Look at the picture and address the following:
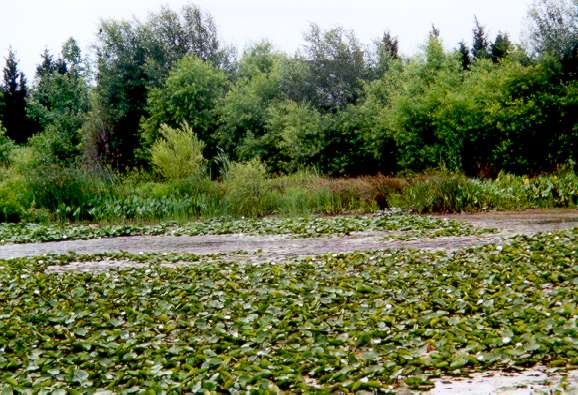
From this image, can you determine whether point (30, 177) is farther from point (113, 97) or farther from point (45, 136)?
point (45, 136)

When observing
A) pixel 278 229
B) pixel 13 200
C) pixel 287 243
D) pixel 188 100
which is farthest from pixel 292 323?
pixel 188 100

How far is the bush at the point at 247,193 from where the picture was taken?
13969mm

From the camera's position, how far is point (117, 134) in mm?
30594

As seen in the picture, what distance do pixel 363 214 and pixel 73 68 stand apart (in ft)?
130

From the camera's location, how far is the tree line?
17.3 m

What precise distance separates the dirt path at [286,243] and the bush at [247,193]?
358 cm

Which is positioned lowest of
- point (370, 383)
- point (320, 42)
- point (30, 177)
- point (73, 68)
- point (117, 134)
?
point (370, 383)

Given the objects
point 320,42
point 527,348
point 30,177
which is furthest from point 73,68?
point 527,348

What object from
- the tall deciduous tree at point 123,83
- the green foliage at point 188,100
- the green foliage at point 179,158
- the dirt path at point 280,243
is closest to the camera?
the dirt path at point 280,243

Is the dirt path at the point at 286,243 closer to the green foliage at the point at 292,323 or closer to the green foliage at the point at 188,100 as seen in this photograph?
the green foliage at the point at 292,323

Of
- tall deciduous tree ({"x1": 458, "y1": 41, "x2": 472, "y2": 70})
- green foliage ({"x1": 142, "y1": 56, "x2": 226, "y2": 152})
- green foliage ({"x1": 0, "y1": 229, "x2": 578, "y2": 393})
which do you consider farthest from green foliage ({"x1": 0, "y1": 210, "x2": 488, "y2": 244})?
tall deciduous tree ({"x1": 458, "y1": 41, "x2": 472, "y2": 70})

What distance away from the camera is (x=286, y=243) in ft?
29.1

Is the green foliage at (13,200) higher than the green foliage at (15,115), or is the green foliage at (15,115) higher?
the green foliage at (15,115)

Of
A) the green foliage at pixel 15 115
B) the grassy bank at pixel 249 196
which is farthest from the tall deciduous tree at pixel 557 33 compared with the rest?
the green foliage at pixel 15 115
